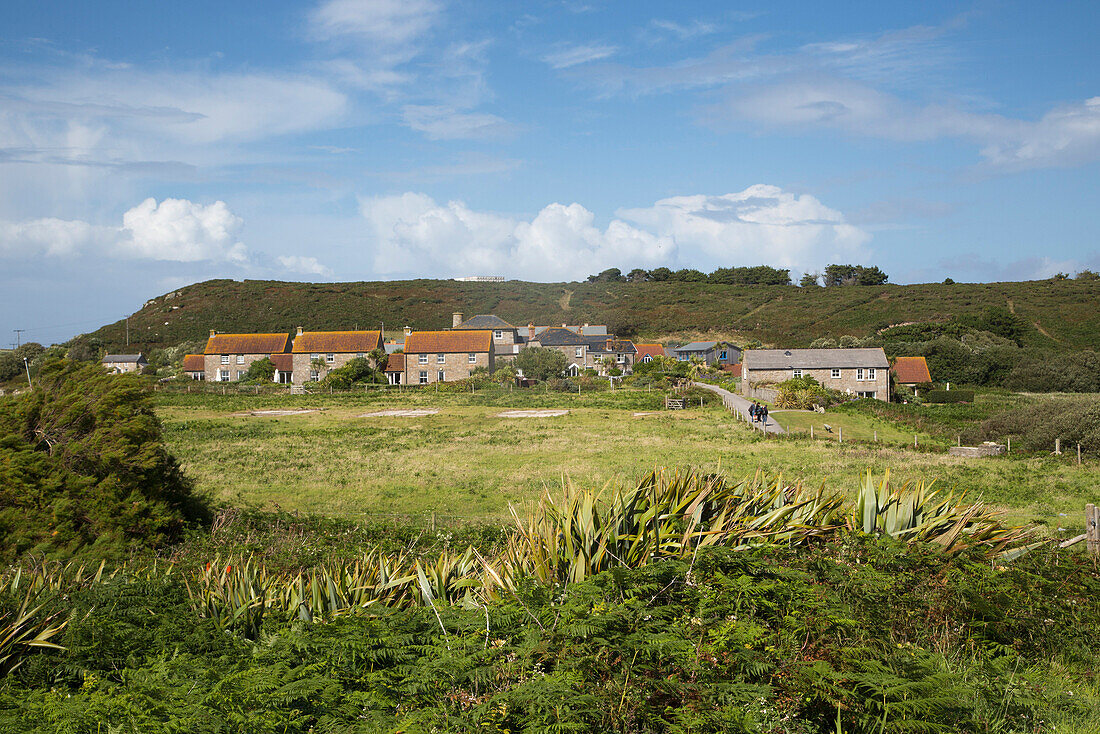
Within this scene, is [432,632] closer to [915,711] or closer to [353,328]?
[915,711]

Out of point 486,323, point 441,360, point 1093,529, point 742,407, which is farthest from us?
point 486,323

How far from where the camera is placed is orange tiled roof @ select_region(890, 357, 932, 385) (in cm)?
5697

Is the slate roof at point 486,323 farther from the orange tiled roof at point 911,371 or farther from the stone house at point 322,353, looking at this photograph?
the orange tiled roof at point 911,371

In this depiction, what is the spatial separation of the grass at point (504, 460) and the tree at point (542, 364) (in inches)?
887

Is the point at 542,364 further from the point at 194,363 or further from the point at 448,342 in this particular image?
the point at 194,363

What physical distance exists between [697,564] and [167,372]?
8628 centimetres

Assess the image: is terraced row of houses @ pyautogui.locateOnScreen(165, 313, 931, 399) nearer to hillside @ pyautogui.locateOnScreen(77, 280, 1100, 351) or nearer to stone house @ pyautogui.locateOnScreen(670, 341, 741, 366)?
stone house @ pyautogui.locateOnScreen(670, 341, 741, 366)

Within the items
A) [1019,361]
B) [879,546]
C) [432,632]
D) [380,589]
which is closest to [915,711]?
[879,546]

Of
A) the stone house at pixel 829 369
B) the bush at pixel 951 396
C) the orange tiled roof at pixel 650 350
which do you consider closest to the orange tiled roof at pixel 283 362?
the orange tiled roof at pixel 650 350

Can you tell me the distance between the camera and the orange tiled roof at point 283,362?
75.9 metres

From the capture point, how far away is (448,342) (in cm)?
7150

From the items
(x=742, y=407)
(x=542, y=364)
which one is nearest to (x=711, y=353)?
(x=542, y=364)

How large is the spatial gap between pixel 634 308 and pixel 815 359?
6820 cm

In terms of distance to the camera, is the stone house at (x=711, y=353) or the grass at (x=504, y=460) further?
the stone house at (x=711, y=353)
